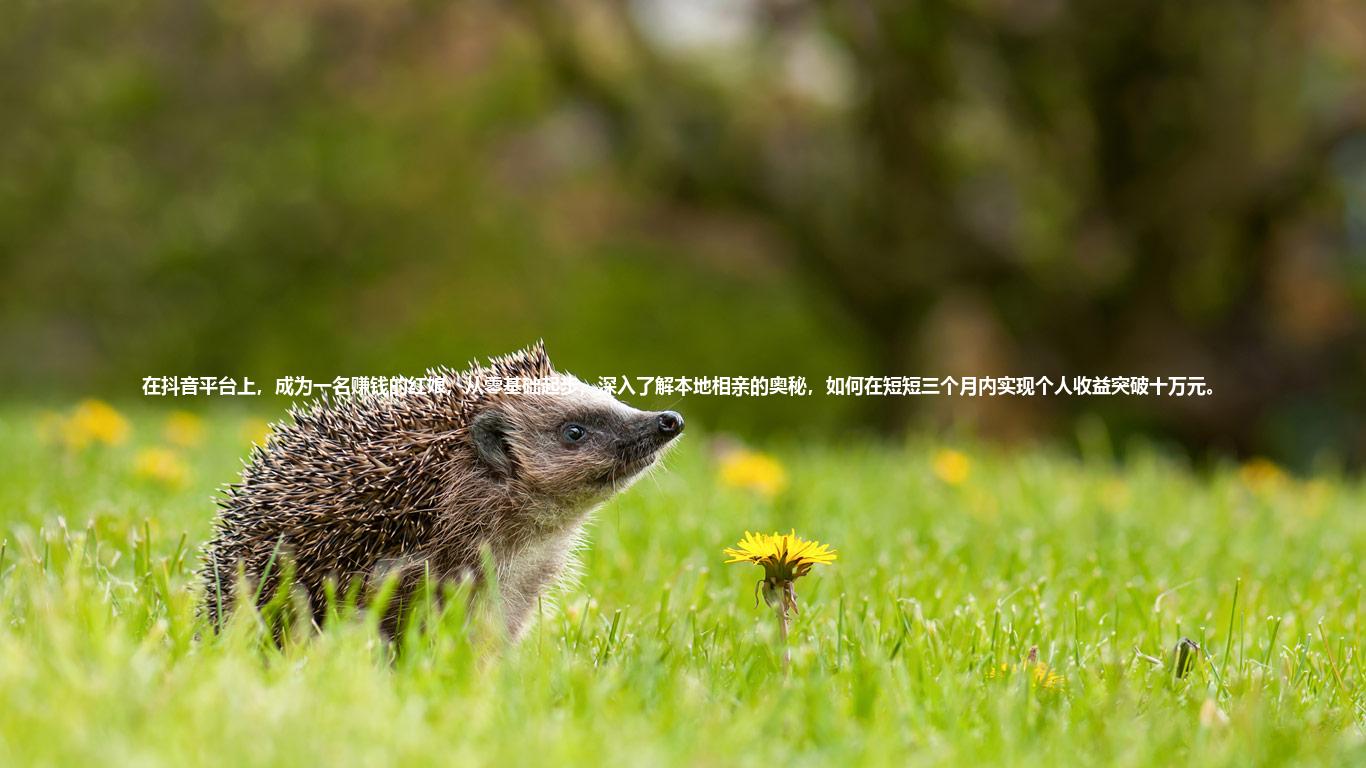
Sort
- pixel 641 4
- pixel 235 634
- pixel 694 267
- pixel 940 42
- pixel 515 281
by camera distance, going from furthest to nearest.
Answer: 1. pixel 694 267
2. pixel 515 281
3. pixel 641 4
4. pixel 940 42
5. pixel 235 634

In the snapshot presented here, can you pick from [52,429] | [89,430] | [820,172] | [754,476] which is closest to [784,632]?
[754,476]

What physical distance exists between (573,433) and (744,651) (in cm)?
86

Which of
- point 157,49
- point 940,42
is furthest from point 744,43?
point 157,49

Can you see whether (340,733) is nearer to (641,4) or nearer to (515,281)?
(641,4)

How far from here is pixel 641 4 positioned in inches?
540

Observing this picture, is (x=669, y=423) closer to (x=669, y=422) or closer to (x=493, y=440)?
(x=669, y=422)

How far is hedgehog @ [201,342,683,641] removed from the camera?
11.1 feet

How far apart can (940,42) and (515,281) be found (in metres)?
7.43

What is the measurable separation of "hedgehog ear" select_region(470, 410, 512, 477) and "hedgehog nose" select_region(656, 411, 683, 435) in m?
0.43

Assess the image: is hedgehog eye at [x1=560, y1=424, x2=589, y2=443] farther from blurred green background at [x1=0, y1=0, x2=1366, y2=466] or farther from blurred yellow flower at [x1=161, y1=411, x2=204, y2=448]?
blurred green background at [x1=0, y1=0, x2=1366, y2=466]

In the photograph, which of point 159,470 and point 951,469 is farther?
point 951,469

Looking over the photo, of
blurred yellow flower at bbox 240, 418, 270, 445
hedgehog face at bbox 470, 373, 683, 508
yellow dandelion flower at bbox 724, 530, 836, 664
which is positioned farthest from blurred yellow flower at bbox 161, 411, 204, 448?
yellow dandelion flower at bbox 724, 530, 836, 664

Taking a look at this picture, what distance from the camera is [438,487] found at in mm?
3516

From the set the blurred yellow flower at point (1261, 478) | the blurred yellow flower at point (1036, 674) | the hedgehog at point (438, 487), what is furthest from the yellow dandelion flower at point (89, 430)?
the blurred yellow flower at point (1261, 478)
